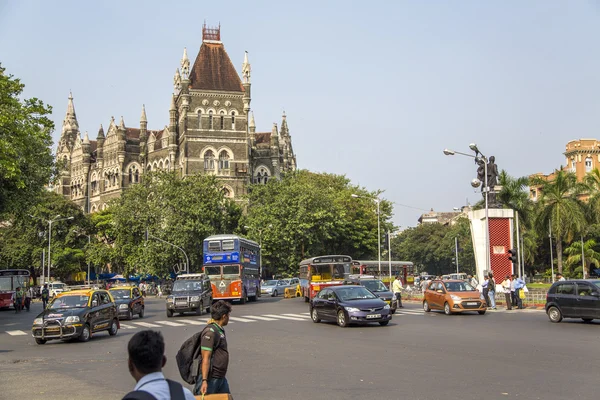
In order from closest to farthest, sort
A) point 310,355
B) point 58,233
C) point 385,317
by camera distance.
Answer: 1. point 310,355
2. point 385,317
3. point 58,233

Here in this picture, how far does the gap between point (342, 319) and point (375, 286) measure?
7170mm

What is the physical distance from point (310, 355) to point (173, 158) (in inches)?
3088

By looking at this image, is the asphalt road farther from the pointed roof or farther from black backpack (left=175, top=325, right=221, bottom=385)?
the pointed roof

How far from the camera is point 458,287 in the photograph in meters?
28.2

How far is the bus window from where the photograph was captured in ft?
134

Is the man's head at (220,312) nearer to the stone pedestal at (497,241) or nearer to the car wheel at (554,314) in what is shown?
the car wheel at (554,314)

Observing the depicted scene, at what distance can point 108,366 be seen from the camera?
46.8 ft

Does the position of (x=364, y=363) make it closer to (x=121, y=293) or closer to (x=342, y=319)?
(x=342, y=319)

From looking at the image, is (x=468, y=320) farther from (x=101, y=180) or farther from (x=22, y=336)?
(x=101, y=180)

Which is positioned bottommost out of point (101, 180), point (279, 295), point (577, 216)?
point (279, 295)

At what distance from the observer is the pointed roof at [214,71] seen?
8850 centimetres

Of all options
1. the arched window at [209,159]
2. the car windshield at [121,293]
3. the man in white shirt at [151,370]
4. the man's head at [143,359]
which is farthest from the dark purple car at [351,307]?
the arched window at [209,159]

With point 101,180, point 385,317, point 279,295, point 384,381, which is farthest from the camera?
point 101,180

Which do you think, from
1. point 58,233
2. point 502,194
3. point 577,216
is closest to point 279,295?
point 502,194
